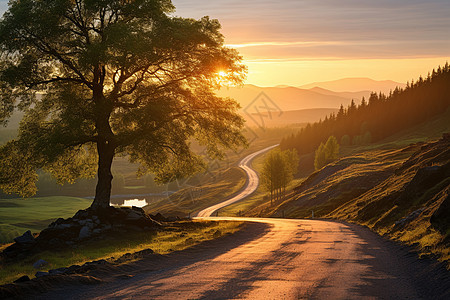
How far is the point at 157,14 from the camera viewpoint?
2919 centimetres

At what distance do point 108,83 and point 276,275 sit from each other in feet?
75.4

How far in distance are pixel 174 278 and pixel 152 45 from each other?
18.1 m

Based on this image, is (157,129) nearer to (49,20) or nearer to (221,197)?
(49,20)

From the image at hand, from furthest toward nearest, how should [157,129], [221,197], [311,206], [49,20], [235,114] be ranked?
[221,197], [311,206], [235,114], [157,129], [49,20]

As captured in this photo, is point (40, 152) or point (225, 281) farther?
point (40, 152)

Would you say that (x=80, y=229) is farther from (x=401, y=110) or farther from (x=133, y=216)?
(x=401, y=110)

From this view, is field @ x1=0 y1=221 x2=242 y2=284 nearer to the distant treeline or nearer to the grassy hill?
the grassy hill

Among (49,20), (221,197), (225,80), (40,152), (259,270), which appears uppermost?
(49,20)

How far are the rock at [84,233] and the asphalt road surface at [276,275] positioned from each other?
423 inches

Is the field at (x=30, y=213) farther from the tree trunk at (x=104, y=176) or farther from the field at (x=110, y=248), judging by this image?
the field at (x=110, y=248)

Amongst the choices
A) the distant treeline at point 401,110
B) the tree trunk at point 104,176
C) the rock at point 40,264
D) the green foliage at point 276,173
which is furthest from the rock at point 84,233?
the distant treeline at point 401,110

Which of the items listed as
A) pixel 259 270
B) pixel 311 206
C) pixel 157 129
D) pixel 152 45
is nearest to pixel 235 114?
pixel 157 129

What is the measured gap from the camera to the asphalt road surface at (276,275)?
10.9 meters

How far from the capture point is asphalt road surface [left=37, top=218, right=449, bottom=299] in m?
10.9
